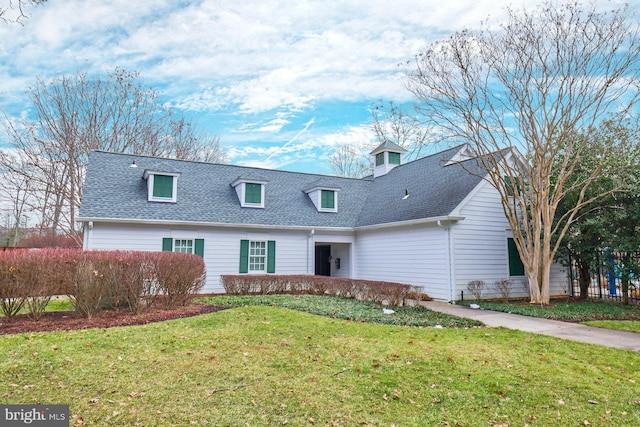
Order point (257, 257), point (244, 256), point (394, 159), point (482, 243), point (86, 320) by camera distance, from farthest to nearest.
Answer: point (394, 159), point (257, 257), point (244, 256), point (482, 243), point (86, 320)

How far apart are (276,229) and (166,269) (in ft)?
24.7

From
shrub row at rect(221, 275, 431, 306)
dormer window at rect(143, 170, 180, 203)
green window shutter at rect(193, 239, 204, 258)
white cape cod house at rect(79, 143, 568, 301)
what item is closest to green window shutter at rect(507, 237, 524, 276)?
white cape cod house at rect(79, 143, 568, 301)

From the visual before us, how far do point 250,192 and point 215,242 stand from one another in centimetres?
275

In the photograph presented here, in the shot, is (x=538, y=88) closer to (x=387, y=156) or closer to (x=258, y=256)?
(x=387, y=156)

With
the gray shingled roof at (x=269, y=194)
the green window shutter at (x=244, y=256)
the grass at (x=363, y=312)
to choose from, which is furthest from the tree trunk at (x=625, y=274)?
the green window shutter at (x=244, y=256)

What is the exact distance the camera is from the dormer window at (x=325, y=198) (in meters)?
17.5

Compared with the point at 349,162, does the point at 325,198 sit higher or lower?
lower

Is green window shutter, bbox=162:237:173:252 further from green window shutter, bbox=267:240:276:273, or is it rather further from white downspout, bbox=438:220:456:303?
white downspout, bbox=438:220:456:303

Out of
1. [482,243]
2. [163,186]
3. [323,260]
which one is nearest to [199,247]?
[163,186]

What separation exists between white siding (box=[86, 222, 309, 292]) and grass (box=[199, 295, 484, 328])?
13.2 feet

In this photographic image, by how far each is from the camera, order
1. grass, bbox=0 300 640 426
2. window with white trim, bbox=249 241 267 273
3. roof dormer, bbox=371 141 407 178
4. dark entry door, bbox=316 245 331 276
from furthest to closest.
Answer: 1. roof dormer, bbox=371 141 407 178
2. dark entry door, bbox=316 245 331 276
3. window with white trim, bbox=249 241 267 273
4. grass, bbox=0 300 640 426

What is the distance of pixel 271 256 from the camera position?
50.5 feet

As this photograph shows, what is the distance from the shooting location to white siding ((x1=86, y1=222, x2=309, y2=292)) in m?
13.2

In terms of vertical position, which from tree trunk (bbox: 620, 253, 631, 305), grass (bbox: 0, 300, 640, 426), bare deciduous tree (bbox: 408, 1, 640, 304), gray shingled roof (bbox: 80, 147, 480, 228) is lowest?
grass (bbox: 0, 300, 640, 426)
